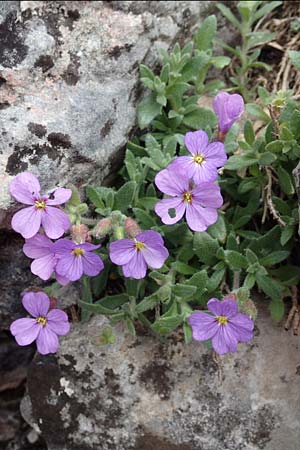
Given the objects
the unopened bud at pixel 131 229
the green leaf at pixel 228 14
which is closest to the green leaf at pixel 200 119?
the green leaf at pixel 228 14

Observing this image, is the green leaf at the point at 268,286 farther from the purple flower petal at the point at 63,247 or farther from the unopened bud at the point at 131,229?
the purple flower petal at the point at 63,247

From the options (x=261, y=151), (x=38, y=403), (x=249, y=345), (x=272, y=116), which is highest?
(x=272, y=116)

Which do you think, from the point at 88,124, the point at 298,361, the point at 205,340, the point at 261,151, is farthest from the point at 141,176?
the point at 298,361

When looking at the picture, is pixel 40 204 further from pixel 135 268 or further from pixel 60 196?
pixel 135 268

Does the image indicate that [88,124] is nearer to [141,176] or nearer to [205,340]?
[141,176]

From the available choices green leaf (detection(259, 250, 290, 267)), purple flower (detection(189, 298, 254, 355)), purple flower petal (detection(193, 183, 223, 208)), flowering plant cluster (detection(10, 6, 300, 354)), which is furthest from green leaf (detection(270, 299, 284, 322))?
purple flower petal (detection(193, 183, 223, 208))

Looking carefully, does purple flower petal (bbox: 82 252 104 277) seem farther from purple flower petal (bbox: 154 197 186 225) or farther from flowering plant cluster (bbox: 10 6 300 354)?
purple flower petal (bbox: 154 197 186 225)
